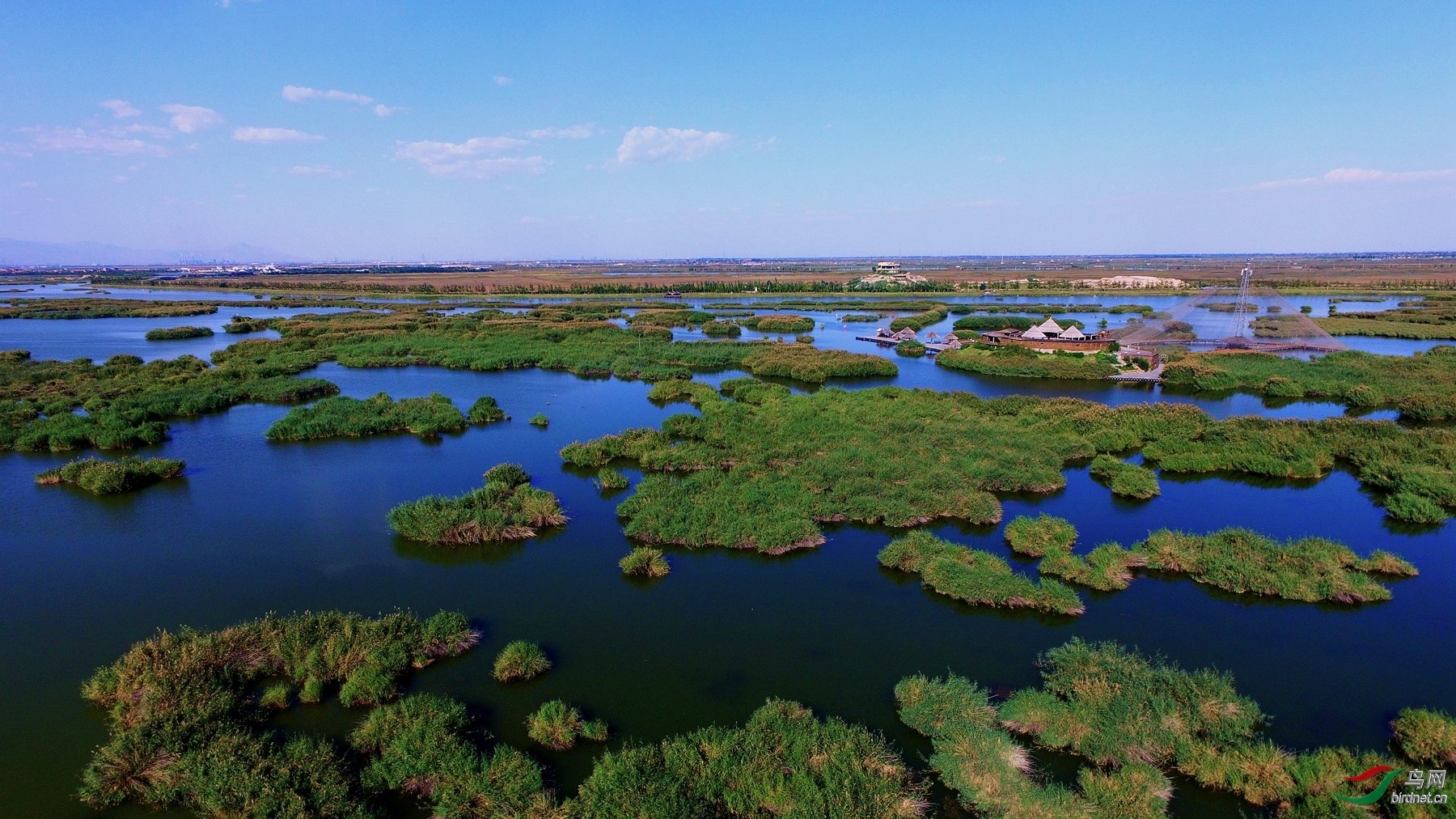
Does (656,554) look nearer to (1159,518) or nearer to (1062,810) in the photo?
(1062,810)

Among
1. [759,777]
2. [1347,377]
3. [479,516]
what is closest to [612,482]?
[479,516]

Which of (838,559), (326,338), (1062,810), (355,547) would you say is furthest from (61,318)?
(1062,810)

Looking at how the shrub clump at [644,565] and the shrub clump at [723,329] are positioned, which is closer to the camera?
the shrub clump at [644,565]

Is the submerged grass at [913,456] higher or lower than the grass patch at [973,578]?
higher

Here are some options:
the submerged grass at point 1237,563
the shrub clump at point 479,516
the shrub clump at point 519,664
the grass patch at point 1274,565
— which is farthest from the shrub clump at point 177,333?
the grass patch at point 1274,565

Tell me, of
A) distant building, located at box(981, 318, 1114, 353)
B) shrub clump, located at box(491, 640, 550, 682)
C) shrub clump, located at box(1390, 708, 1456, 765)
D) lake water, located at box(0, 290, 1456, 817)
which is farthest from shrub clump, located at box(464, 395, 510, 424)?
distant building, located at box(981, 318, 1114, 353)

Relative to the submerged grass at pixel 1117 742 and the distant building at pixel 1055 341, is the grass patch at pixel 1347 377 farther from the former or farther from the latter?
Result: the submerged grass at pixel 1117 742
